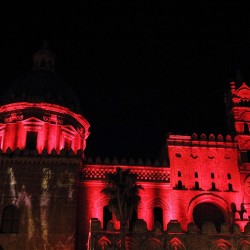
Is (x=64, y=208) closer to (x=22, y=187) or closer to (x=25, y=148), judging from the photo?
(x=22, y=187)

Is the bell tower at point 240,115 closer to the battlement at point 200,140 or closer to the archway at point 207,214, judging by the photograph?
the battlement at point 200,140

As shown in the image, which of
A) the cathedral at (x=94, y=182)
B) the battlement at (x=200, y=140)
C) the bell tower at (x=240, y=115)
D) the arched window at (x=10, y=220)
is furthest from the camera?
the bell tower at (x=240, y=115)

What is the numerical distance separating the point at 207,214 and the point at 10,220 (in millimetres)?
16819

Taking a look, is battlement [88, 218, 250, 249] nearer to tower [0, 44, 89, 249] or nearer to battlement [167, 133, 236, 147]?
tower [0, 44, 89, 249]

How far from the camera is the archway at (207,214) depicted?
133 feet

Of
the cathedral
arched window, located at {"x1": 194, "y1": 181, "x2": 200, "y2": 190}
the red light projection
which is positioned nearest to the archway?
the cathedral

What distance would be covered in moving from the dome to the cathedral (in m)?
0.13

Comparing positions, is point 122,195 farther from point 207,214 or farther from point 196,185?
point 207,214

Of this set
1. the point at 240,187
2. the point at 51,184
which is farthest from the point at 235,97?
the point at 51,184

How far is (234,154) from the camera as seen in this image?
142 ft

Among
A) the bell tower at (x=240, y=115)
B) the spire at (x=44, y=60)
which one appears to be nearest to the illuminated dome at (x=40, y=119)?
the spire at (x=44, y=60)

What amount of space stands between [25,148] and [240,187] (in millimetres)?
19461

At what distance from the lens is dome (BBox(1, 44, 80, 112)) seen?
4403 cm

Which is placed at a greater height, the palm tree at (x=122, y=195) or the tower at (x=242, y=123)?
the tower at (x=242, y=123)
